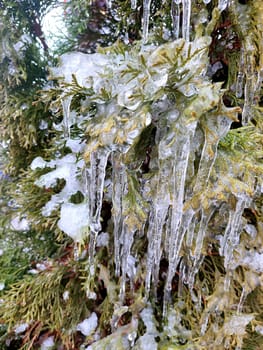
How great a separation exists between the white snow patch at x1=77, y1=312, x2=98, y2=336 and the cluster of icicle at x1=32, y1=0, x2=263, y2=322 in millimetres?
419

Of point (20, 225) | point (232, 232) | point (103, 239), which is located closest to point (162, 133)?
point (232, 232)

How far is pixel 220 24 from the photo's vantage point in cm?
Answer: 107

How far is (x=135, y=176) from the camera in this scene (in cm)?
96

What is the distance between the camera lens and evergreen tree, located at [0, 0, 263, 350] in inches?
32.4

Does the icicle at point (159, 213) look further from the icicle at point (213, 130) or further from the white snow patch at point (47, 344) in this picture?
the white snow patch at point (47, 344)

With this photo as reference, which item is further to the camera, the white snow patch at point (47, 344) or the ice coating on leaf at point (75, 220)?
the white snow patch at point (47, 344)

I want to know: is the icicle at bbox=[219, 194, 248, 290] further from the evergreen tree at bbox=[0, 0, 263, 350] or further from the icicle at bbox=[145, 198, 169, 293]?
the icicle at bbox=[145, 198, 169, 293]

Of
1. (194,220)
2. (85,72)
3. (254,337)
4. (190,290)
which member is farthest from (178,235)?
(254,337)

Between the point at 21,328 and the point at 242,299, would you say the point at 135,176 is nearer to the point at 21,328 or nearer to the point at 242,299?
the point at 242,299

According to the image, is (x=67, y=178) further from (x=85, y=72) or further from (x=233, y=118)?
(x=233, y=118)

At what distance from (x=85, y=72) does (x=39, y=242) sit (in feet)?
2.82

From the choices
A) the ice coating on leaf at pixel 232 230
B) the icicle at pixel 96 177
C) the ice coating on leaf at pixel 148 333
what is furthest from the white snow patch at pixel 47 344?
the ice coating on leaf at pixel 232 230

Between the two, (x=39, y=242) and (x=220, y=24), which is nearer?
(x=220, y=24)

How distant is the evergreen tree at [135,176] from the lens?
0.82 metres
